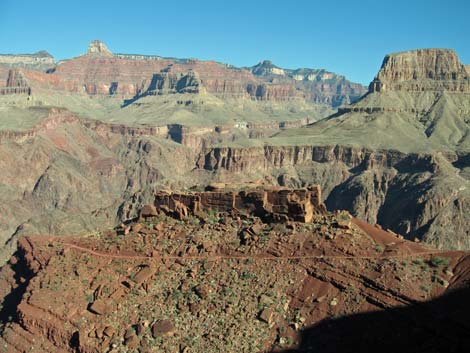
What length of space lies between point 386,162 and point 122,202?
65.8 metres

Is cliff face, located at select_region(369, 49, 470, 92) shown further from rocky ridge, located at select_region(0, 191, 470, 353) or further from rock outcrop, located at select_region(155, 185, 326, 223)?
rocky ridge, located at select_region(0, 191, 470, 353)

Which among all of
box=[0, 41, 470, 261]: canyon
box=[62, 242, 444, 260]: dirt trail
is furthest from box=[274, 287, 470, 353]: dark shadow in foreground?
box=[0, 41, 470, 261]: canyon

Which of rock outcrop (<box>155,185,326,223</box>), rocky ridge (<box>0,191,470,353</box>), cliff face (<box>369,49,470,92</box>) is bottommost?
rocky ridge (<box>0,191,470,353</box>)

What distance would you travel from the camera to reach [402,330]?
97.2ft

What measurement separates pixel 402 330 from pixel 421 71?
16797 centimetres

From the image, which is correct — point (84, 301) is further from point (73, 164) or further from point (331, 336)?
point (73, 164)

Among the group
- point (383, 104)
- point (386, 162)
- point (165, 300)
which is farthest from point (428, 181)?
point (165, 300)

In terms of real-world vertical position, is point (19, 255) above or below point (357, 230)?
below

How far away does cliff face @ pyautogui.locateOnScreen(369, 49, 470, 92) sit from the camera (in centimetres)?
18212

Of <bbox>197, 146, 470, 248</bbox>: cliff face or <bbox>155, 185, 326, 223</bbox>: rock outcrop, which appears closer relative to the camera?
<bbox>155, 185, 326, 223</bbox>: rock outcrop

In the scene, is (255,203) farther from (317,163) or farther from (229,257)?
(317,163)

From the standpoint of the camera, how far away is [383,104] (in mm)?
176250

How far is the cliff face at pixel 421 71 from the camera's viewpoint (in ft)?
598

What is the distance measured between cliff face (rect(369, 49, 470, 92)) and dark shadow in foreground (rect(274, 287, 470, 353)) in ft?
529
